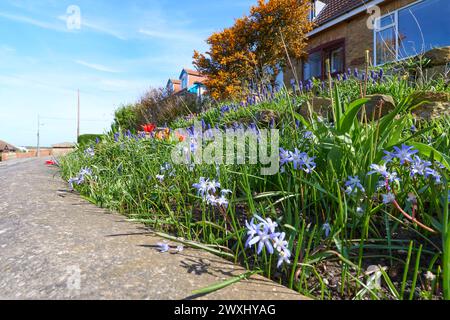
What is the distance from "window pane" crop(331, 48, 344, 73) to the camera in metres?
11.1

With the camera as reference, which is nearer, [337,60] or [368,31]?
[368,31]

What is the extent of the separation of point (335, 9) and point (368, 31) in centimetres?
262

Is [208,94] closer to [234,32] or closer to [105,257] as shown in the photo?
[234,32]

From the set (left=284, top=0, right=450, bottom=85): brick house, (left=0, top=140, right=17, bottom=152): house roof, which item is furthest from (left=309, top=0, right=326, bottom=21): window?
(left=0, top=140, right=17, bottom=152): house roof

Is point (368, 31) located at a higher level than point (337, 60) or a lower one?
higher

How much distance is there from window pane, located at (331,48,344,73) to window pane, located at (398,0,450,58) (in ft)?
7.24

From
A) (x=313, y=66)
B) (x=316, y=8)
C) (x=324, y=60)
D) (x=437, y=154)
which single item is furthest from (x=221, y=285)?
(x=316, y=8)

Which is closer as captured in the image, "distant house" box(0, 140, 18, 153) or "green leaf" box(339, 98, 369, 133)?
"green leaf" box(339, 98, 369, 133)

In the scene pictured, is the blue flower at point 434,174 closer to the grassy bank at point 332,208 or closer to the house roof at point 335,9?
the grassy bank at point 332,208

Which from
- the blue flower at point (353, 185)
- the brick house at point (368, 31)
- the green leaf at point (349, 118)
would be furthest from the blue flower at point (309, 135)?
the brick house at point (368, 31)

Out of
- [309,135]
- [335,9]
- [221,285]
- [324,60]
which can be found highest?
[335,9]

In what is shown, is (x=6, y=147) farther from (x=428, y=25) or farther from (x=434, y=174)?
(x=434, y=174)

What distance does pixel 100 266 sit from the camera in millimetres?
919

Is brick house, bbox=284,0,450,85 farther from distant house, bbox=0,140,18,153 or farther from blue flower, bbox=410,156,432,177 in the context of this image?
distant house, bbox=0,140,18,153
